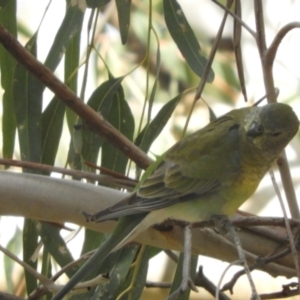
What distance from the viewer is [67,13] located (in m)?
1.13

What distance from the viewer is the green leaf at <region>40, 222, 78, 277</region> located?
3.62 ft

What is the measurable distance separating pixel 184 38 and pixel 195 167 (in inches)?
10.3

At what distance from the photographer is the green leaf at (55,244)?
3.62ft

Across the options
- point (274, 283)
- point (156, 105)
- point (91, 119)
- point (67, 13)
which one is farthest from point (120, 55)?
point (91, 119)

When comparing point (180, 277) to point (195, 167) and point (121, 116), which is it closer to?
point (195, 167)

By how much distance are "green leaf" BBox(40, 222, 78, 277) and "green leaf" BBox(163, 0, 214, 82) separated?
0.39 metres

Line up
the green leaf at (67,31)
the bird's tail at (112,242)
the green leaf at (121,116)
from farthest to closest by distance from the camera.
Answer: the green leaf at (121,116) → the green leaf at (67,31) → the bird's tail at (112,242)

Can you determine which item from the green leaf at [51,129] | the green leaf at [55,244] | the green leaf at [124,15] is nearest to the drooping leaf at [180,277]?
the green leaf at [55,244]

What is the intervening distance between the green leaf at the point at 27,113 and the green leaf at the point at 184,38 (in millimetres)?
275

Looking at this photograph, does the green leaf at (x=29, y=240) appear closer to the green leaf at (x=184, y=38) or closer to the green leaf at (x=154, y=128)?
the green leaf at (x=154, y=128)

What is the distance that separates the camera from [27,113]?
1105 mm

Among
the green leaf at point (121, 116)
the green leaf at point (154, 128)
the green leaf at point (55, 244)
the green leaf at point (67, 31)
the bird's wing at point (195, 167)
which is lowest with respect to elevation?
the green leaf at point (55, 244)

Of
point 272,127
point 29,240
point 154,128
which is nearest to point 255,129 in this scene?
point 272,127

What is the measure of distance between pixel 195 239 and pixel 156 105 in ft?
5.25
